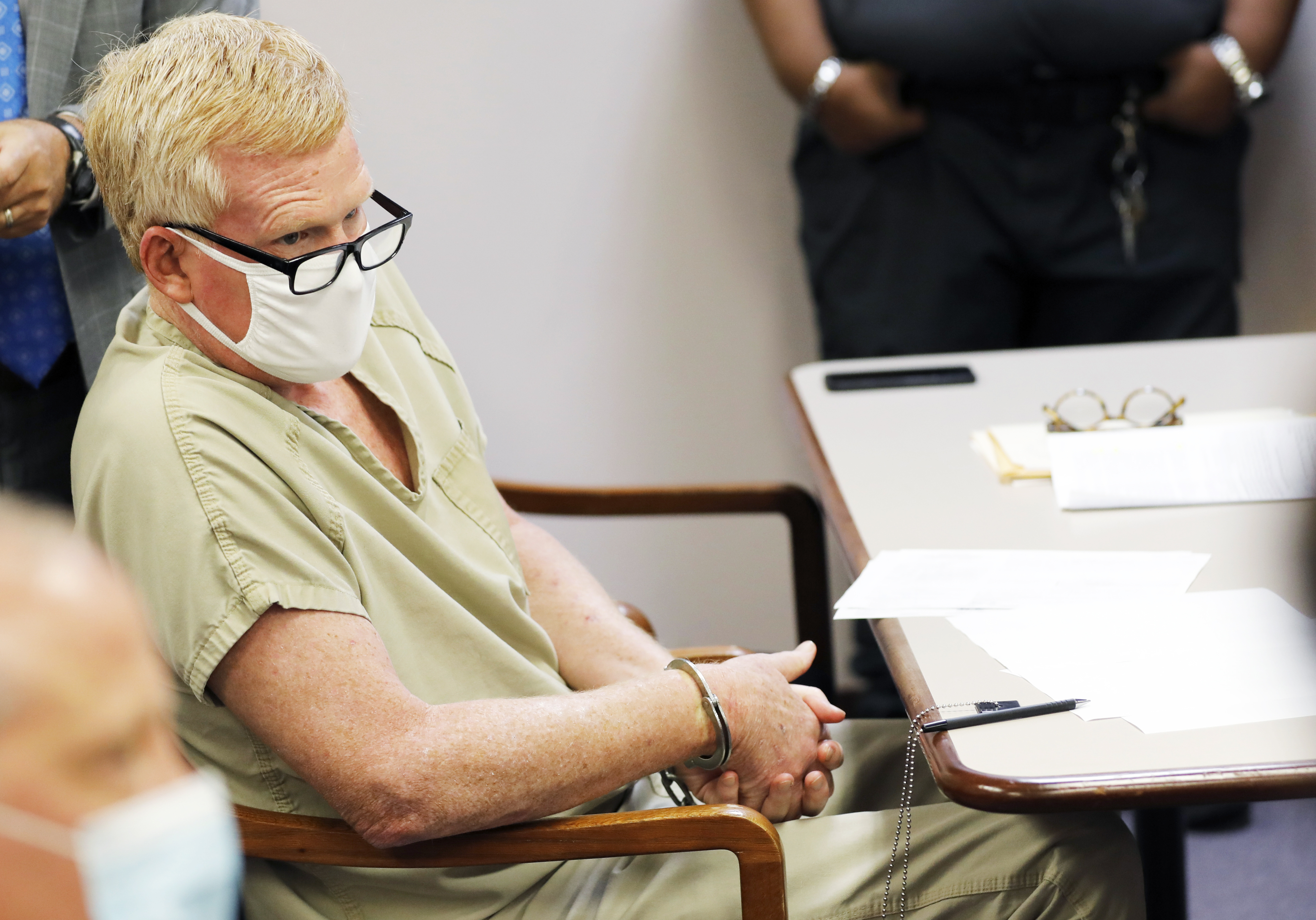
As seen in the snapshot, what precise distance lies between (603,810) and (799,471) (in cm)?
152

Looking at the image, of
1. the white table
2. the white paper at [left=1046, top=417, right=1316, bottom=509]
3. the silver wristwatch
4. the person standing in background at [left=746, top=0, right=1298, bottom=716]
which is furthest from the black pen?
the silver wristwatch

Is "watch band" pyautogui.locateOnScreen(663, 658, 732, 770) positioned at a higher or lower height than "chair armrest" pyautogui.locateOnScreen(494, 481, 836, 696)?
higher

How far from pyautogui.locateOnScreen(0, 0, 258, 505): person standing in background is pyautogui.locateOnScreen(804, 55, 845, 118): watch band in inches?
44.1

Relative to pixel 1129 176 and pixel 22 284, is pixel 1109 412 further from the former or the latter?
pixel 22 284

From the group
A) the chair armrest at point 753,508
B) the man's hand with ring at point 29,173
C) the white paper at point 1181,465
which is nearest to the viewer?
the man's hand with ring at point 29,173

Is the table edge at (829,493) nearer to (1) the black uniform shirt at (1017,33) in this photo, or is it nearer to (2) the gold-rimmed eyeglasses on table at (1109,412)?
(2) the gold-rimmed eyeglasses on table at (1109,412)

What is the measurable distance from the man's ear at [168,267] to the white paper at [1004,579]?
0.65 metres

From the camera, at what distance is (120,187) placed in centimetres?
115

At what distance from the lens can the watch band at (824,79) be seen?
226 centimetres

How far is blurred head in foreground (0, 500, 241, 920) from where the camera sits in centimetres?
38

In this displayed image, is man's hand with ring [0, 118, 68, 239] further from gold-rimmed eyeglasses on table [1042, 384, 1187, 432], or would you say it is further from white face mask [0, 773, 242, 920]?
gold-rimmed eyeglasses on table [1042, 384, 1187, 432]

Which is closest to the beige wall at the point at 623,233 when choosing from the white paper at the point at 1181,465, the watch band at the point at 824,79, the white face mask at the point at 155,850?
the watch band at the point at 824,79

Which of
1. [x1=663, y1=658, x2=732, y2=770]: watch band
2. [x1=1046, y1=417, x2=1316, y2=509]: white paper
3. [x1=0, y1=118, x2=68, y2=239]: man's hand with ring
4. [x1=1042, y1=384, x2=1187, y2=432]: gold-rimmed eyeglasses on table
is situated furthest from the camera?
[x1=1042, y1=384, x2=1187, y2=432]: gold-rimmed eyeglasses on table

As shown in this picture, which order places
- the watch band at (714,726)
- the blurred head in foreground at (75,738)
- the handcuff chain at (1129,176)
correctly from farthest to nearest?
1. the handcuff chain at (1129,176)
2. the watch band at (714,726)
3. the blurred head in foreground at (75,738)
